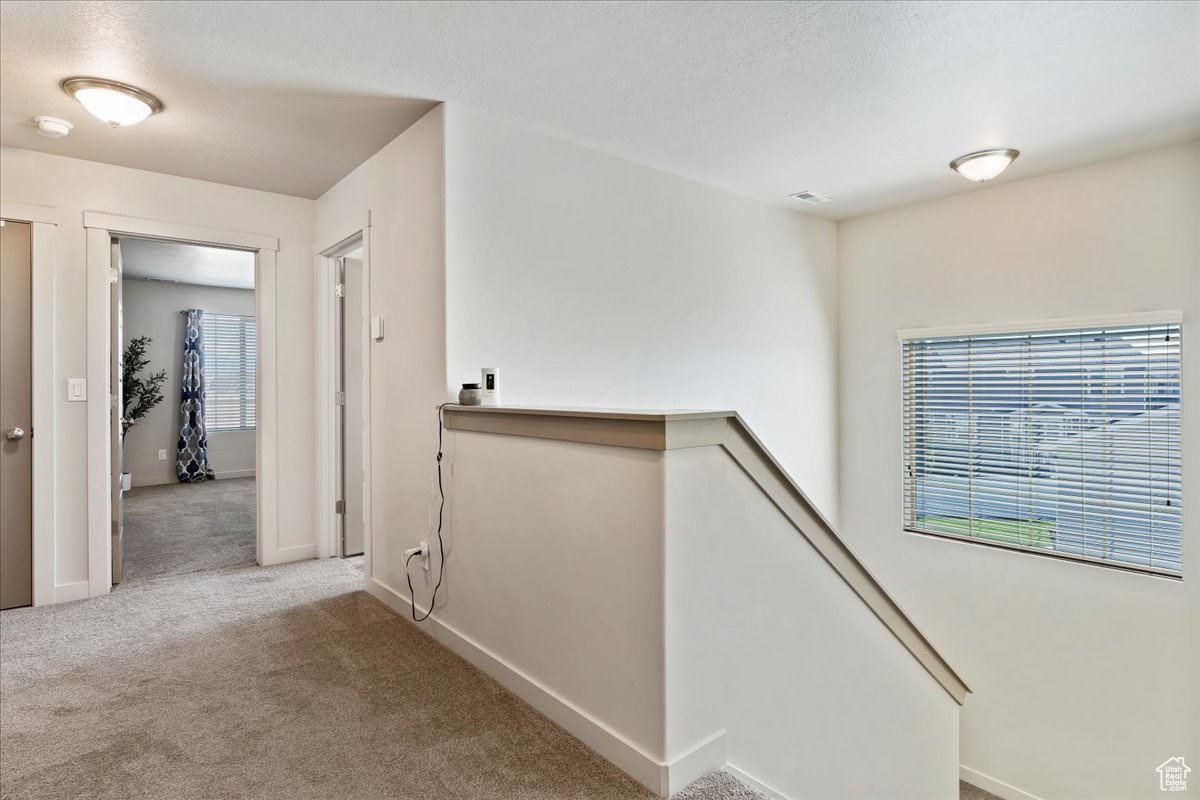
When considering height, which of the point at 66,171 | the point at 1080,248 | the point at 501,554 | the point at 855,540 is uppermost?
the point at 66,171

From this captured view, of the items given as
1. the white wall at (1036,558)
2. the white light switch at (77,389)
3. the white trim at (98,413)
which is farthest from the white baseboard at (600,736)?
the white wall at (1036,558)

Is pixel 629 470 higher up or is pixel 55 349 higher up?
pixel 55 349

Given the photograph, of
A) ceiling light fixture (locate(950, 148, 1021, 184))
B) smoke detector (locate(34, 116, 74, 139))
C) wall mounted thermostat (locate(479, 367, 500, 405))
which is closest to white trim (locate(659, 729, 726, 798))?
wall mounted thermostat (locate(479, 367, 500, 405))

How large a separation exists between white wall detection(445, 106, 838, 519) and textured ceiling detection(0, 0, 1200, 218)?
0.24m

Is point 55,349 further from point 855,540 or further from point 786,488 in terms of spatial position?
point 855,540

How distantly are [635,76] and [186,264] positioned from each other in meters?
5.60

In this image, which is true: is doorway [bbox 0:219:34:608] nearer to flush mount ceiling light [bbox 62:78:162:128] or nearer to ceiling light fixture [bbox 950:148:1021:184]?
flush mount ceiling light [bbox 62:78:162:128]

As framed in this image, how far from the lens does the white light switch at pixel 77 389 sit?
330 centimetres

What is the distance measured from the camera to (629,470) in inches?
69.8

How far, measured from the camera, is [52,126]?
9.23 feet

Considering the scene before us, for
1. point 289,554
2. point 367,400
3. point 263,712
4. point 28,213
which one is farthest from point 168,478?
point 263,712

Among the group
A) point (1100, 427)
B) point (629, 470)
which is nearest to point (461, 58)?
point (629, 470)

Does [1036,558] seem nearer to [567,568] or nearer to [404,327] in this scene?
[567,568]

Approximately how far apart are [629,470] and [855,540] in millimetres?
3657
